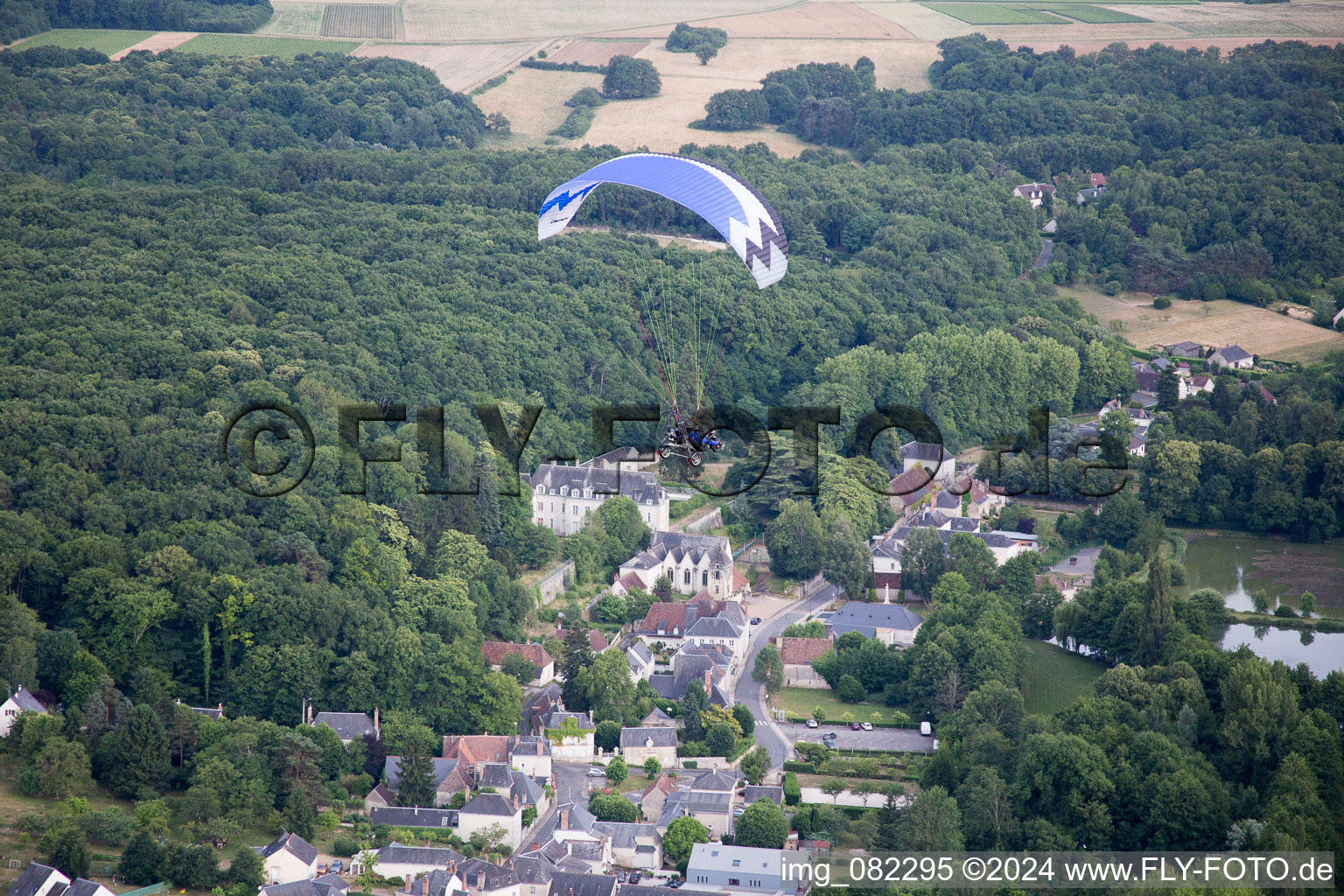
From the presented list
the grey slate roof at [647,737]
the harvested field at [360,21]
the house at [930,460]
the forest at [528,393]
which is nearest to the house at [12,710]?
the forest at [528,393]

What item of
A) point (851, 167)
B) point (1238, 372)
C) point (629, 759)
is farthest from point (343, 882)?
point (851, 167)

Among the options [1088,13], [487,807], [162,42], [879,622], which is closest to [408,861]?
[487,807]

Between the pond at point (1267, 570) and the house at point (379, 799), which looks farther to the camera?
the pond at point (1267, 570)

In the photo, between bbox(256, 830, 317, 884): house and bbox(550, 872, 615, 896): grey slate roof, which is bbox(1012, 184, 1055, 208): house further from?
bbox(256, 830, 317, 884): house

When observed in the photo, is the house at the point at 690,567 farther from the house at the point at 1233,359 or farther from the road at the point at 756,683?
the house at the point at 1233,359

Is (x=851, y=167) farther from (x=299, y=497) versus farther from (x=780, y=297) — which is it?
(x=299, y=497)

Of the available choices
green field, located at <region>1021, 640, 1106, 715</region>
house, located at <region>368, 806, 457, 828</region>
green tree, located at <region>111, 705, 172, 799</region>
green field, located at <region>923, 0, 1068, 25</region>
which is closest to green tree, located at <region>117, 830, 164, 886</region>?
green tree, located at <region>111, 705, 172, 799</region>

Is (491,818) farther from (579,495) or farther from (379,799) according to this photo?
(579,495)
